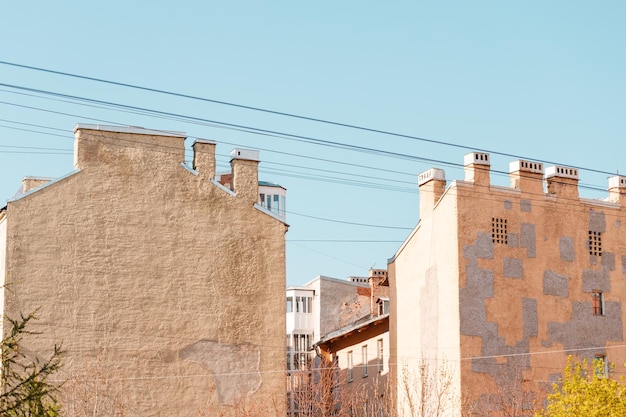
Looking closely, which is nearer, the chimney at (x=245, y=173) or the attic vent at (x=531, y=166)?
the chimney at (x=245, y=173)

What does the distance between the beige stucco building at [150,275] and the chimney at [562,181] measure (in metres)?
9.83

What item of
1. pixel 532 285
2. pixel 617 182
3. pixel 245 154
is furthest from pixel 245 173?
pixel 617 182

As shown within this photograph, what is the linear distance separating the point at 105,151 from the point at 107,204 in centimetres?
165

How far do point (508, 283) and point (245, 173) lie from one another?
944cm

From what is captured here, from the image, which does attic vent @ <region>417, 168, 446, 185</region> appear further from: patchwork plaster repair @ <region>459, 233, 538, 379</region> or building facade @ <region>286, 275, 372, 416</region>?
building facade @ <region>286, 275, 372, 416</region>

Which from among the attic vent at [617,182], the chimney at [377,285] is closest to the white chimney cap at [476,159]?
the attic vent at [617,182]

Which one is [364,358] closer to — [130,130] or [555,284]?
[555,284]

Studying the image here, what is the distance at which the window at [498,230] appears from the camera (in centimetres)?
4200

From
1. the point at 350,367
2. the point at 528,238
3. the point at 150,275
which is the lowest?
the point at 350,367

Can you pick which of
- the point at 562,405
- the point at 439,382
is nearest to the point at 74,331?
the point at 439,382

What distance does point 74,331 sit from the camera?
37.5m

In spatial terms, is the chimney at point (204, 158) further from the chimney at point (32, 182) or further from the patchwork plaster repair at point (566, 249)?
the patchwork plaster repair at point (566, 249)

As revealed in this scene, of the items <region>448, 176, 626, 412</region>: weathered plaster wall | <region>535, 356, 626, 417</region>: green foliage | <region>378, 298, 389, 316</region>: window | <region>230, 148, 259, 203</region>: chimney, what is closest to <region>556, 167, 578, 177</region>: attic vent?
<region>448, 176, 626, 412</region>: weathered plaster wall

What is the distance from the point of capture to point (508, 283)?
137 feet
